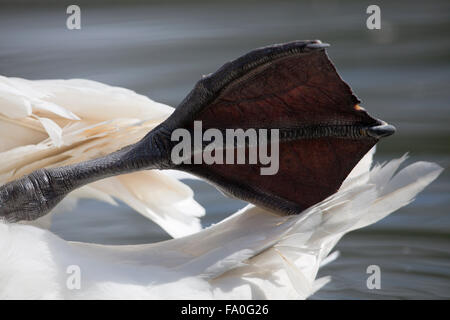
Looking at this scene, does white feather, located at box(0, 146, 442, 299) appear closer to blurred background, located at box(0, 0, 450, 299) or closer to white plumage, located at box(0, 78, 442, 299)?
white plumage, located at box(0, 78, 442, 299)

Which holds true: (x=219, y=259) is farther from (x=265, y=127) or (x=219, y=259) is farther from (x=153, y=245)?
(x=265, y=127)

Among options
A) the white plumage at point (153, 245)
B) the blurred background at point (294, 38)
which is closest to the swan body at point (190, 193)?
the white plumage at point (153, 245)

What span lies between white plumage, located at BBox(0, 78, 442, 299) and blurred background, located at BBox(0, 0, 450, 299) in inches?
14.0

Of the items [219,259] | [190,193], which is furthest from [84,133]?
[219,259]

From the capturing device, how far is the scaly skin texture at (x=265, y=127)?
5.65ft

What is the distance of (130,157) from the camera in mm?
1816

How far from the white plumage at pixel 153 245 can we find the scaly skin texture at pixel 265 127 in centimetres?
5

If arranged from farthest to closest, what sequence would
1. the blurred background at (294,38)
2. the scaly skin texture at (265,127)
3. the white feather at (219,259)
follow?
the blurred background at (294,38) < the scaly skin texture at (265,127) < the white feather at (219,259)

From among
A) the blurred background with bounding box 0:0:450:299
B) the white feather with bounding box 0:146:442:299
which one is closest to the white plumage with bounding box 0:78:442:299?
the white feather with bounding box 0:146:442:299

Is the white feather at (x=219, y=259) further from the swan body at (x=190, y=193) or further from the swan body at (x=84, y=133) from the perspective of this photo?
the swan body at (x=84, y=133)

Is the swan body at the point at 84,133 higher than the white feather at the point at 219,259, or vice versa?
the swan body at the point at 84,133

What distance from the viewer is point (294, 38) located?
12.6 feet

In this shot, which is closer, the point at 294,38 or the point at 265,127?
the point at 265,127

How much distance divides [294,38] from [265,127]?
2.09m
